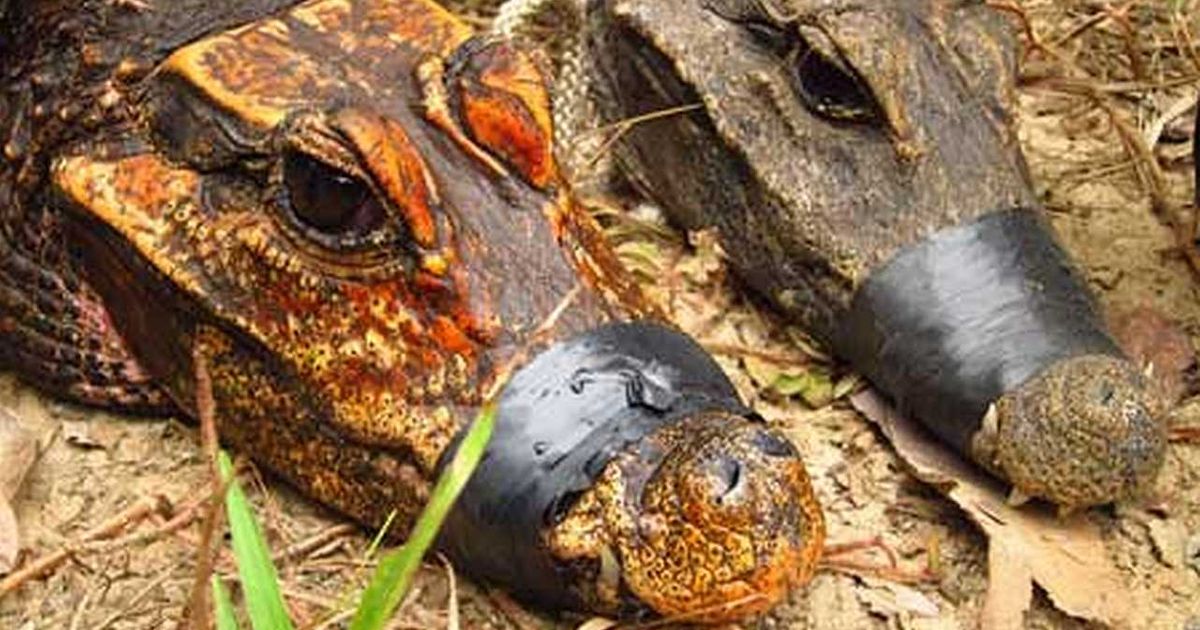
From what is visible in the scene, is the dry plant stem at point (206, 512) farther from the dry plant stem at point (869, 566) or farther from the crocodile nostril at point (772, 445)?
the dry plant stem at point (869, 566)

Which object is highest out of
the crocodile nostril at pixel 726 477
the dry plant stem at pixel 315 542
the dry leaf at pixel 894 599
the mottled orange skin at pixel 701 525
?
the crocodile nostril at pixel 726 477

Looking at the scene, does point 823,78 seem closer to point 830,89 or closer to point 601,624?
point 830,89

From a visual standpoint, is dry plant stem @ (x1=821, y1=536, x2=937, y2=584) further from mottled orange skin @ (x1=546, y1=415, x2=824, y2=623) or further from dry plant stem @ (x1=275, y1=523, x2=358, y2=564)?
dry plant stem @ (x1=275, y1=523, x2=358, y2=564)

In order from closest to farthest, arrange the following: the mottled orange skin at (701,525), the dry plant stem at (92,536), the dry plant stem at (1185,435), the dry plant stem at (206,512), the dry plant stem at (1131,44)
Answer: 1. the dry plant stem at (206,512)
2. the mottled orange skin at (701,525)
3. the dry plant stem at (92,536)
4. the dry plant stem at (1185,435)
5. the dry plant stem at (1131,44)

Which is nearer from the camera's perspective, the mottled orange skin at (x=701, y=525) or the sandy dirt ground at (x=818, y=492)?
the mottled orange skin at (x=701, y=525)

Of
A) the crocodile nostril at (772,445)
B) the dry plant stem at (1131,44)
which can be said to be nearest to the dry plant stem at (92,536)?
the crocodile nostril at (772,445)

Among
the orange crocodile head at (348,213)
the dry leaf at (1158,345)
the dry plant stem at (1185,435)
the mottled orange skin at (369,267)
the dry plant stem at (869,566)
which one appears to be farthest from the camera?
the dry leaf at (1158,345)

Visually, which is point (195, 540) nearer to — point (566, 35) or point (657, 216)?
point (657, 216)
